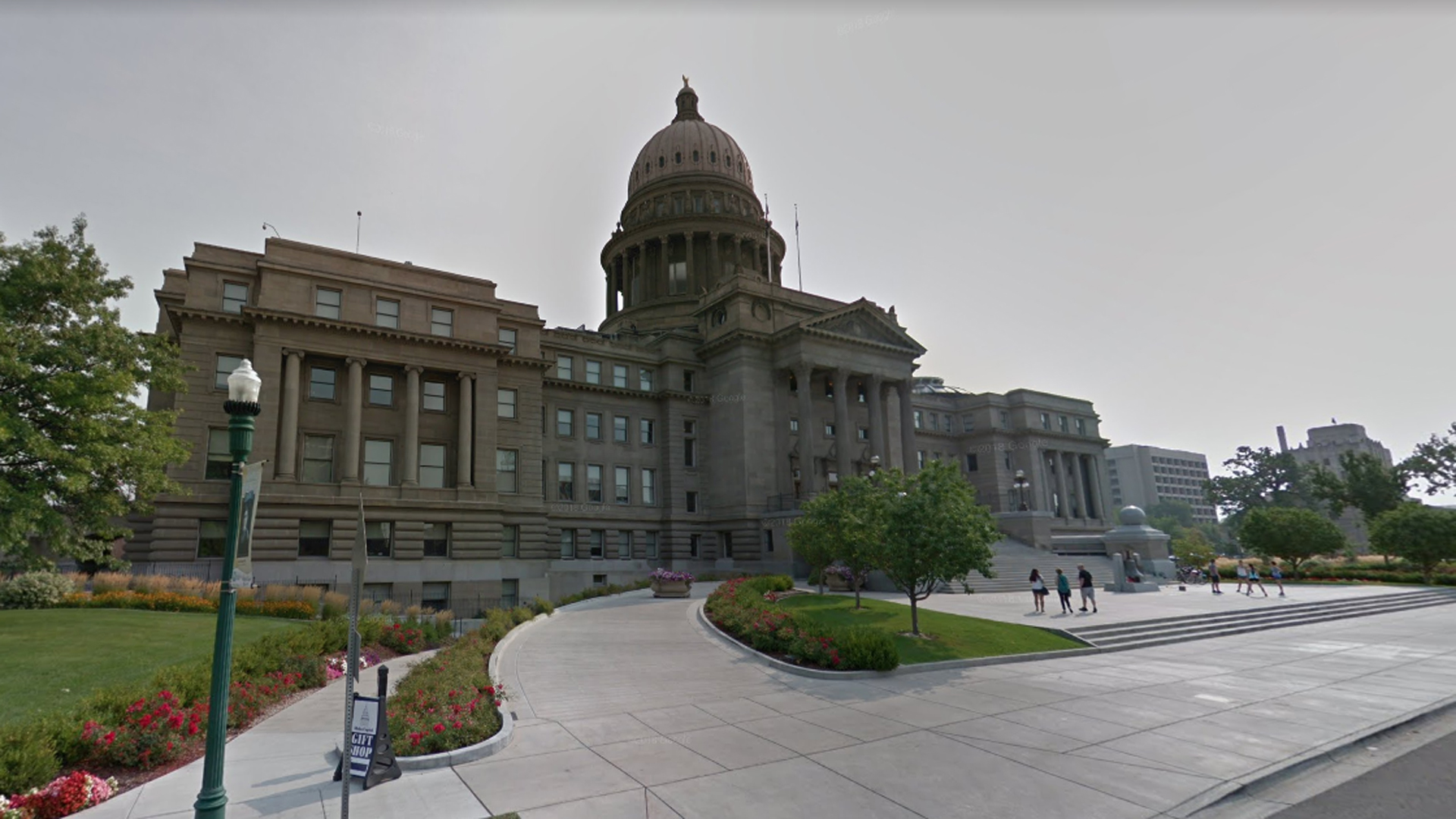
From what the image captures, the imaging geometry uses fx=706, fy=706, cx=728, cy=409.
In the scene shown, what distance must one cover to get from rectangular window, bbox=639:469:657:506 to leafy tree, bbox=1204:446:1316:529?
108 meters

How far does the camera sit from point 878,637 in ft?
62.4

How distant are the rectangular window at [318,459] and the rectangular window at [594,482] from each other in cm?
1731

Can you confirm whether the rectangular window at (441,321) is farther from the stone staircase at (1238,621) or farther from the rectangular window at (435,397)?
→ the stone staircase at (1238,621)

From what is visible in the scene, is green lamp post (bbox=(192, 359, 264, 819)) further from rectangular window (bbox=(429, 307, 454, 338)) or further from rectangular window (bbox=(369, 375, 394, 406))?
rectangular window (bbox=(429, 307, 454, 338))

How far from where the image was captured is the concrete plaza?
942 centimetres

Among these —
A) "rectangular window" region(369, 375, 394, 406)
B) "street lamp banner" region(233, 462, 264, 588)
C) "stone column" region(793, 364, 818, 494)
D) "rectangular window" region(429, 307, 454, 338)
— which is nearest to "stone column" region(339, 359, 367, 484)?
"rectangular window" region(369, 375, 394, 406)

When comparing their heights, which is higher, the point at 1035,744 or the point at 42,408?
the point at 42,408

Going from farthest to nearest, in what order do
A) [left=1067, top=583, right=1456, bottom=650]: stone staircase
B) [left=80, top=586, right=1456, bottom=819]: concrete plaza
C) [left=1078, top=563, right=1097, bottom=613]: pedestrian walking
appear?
[left=1078, top=563, right=1097, bottom=613]: pedestrian walking < [left=1067, top=583, right=1456, bottom=650]: stone staircase < [left=80, top=586, right=1456, bottom=819]: concrete plaza

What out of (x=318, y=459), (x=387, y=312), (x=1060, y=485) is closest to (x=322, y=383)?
(x=318, y=459)

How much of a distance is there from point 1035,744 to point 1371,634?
2279 cm

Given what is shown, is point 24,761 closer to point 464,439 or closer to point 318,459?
point 318,459

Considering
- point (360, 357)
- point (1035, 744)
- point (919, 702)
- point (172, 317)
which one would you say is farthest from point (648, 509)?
point (1035, 744)

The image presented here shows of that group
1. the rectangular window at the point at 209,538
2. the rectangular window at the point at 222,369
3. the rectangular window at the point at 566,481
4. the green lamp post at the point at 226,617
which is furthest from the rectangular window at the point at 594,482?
the green lamp post at the point at 226,617

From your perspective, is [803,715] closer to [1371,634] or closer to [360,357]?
[1371,634]
